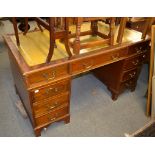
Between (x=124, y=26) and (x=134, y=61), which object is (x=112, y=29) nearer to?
(x=124, y=26)

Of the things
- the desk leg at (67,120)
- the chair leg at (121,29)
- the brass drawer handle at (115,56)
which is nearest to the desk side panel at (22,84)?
the desk leg at (67,120)

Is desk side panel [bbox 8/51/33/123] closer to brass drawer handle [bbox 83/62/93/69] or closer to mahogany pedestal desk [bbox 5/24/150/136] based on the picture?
mahogany pedestal desk [bbox 5/24/150/136]

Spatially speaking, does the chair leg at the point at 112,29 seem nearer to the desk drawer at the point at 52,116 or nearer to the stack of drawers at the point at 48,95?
the stack of drawers at the point at 48,95

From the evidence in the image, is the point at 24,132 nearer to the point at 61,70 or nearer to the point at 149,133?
the point at 61,70

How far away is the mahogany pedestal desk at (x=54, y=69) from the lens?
1303 mm

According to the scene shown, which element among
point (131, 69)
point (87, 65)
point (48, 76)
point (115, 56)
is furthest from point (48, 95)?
point (131, 69)

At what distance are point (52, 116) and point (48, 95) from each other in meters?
0.27

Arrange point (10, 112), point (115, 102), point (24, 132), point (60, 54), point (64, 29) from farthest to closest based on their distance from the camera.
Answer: point (115, 102) < point (10, 112) < point (24, 132) < point (60, 54) < point (64, 29)

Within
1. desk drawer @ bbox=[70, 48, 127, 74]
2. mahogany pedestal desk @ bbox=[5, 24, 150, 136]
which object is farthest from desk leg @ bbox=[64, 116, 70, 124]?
desk drawer @ bbox=[70, 48, 127, 74]

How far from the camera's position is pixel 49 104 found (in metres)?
1.50

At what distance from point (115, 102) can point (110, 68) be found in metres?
0.40

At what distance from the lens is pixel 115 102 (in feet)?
6.90

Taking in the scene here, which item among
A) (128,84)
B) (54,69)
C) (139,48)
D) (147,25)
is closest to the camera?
(54,69)
